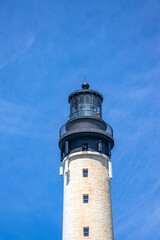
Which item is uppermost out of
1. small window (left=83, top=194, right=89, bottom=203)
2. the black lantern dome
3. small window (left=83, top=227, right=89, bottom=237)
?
the black lantern dome

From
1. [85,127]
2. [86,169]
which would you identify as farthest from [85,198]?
[85,127]

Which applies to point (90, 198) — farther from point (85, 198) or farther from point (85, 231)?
point (85, 231)

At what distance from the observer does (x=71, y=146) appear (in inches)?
2003

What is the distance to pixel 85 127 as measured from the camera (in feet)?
169

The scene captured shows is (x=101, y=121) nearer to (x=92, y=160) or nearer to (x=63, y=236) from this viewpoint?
(x=92, y=160)

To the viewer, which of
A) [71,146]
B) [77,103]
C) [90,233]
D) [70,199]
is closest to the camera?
[90,233]

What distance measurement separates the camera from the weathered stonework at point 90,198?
44.4 m

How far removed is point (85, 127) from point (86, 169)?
582cm

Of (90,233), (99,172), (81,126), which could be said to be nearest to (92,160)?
(99,172)

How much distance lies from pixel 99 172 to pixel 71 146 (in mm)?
5128

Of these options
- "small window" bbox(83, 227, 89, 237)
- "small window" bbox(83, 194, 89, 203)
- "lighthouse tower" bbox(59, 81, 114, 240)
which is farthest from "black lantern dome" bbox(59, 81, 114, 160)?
"small window" bbox(83, 227, 89, 237)

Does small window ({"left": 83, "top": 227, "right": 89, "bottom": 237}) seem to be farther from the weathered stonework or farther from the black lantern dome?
the black lantern dome

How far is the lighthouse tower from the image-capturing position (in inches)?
1762

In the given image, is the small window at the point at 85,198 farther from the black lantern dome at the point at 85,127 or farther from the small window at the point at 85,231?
the black lantern dome at the point at 85,127
